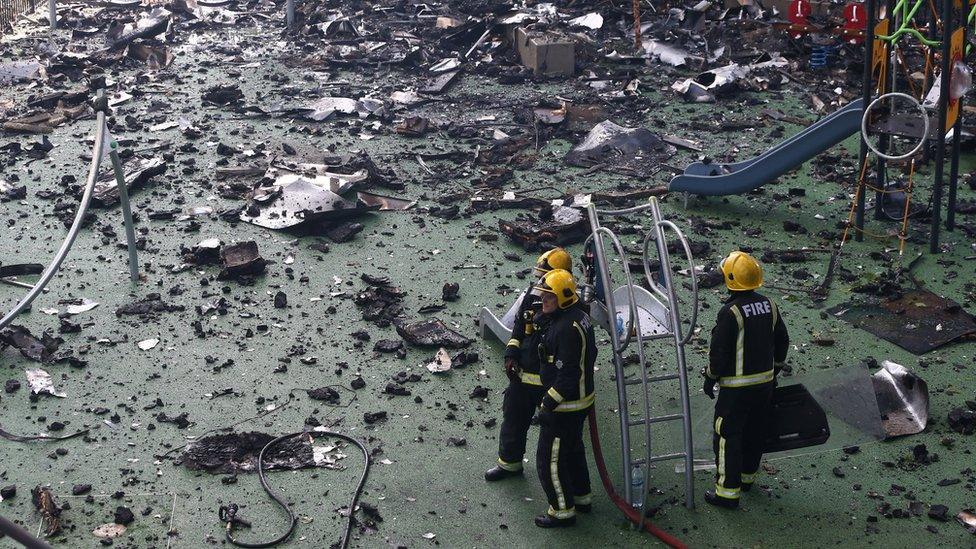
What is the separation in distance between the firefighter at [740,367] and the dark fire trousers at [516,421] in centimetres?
114

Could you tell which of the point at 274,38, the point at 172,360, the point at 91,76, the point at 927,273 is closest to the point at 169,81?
the point at 91,76

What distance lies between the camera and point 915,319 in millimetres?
8719

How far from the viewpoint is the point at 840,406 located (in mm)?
7441

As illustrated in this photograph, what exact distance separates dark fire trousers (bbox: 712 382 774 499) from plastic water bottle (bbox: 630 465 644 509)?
482mm

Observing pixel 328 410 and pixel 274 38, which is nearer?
pixel 328 410

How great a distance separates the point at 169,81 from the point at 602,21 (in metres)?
8.06

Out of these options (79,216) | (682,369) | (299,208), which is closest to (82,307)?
(79,216)

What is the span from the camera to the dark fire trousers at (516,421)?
6574 millimetres

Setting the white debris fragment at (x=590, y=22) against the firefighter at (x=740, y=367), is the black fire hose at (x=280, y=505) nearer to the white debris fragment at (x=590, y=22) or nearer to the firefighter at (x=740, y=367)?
the firefighter at (x=740, y=367)

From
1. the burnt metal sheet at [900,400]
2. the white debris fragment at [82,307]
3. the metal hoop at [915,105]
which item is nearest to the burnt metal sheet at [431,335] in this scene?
the white debris fragment at [82,307]

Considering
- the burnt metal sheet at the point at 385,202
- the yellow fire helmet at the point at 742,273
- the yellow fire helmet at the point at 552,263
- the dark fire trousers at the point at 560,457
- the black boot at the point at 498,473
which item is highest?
the yellow fire helmet at the point at 742,273

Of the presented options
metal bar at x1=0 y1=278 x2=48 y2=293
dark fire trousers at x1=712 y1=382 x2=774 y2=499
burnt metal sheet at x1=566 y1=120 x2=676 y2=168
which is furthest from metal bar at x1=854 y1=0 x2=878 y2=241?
metal bar at x1=0 y1=278 x2=48 y2=293

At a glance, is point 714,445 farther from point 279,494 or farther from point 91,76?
point 91,76

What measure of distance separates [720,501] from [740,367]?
0.89 meters
